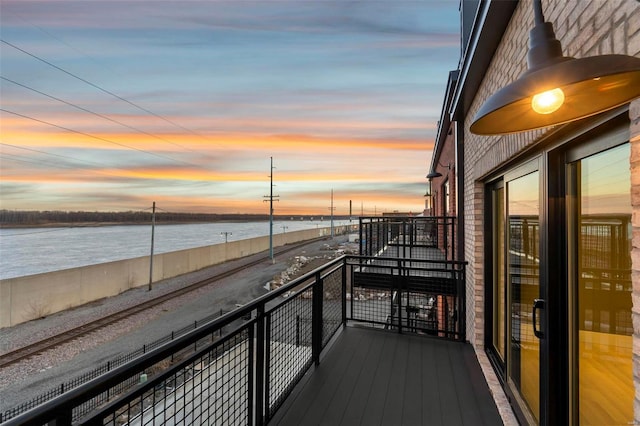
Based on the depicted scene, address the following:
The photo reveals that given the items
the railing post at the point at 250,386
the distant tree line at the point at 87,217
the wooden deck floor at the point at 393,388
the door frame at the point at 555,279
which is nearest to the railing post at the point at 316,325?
the wooden deck floor at the point at 393,388

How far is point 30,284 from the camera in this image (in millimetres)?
13445

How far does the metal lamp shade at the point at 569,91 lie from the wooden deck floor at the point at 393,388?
2.14m

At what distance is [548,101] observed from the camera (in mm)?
953

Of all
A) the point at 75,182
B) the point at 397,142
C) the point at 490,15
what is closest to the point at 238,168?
the point at 75,182

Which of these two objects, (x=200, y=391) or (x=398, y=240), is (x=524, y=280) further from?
(x=398, y=240)

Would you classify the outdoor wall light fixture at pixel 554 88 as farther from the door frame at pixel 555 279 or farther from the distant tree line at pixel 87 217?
the distant tree line at pixel 87 217

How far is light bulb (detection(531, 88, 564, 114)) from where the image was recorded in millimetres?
944

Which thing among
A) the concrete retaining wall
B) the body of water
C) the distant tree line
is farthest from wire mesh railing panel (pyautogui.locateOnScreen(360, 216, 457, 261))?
the distant tree line

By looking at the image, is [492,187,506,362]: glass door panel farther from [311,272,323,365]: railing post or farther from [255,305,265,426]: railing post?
[255,305,265,426]: railing post

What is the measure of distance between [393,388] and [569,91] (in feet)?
8.34

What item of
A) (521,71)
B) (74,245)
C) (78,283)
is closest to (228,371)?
(521,71)

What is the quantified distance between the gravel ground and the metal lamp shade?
11244 mm

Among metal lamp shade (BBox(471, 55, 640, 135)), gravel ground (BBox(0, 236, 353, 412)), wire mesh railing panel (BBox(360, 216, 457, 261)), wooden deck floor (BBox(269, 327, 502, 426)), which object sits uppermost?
metal lamp shade (BBox(471, 55, 640, 135))

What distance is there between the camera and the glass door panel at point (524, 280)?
1.97m
